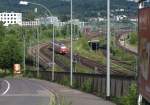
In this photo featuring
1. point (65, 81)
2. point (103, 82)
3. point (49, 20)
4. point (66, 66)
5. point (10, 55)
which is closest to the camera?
point (103, 82)

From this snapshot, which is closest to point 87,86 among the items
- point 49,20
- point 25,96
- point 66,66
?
point 25,96

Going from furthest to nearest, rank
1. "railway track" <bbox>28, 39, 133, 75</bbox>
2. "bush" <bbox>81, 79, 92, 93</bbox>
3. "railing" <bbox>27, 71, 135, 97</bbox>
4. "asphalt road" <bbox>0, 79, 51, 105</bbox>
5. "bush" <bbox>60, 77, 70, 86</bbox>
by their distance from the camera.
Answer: "railway track" <bbox>28, 39, 133, 75</bbox>
"bush" <bbox>60, 77, 70, 86</bbox>
"bush" <bbox>81, 79, 92, 93</bbox>
"asphalt road" <bbox>0, 79, 51, 105</bbox>
"railing" <bbox>27, 71, 135, 97</bbox>

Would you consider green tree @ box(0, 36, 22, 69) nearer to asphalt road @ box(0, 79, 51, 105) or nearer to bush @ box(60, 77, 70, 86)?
bush @ box(60, 77, 70, 86)

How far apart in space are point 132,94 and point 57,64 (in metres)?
78.2

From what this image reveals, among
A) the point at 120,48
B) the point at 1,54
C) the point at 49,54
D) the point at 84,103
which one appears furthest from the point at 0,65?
the point at 84,103

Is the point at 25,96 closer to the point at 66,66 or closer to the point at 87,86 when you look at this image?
the point at 87,86

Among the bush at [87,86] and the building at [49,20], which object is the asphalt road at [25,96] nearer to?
the bush at [87,86]

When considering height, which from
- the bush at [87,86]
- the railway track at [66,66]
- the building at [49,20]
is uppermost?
the building at [49,20]

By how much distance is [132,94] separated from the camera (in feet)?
79.0

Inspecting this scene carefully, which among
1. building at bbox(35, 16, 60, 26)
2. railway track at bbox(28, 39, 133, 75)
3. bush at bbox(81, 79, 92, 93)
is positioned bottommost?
railway track at bbox(28, 39, 133, 75)

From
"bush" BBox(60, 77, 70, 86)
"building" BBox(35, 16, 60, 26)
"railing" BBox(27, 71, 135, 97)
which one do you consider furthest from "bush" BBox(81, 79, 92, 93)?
"building" BBox(35, 16, 60, 26)

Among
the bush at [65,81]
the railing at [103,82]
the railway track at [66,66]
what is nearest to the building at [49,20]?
the railway track at [66,66]

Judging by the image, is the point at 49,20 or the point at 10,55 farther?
the point at 10,55

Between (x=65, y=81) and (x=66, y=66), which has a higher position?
(x=65, y=81)
